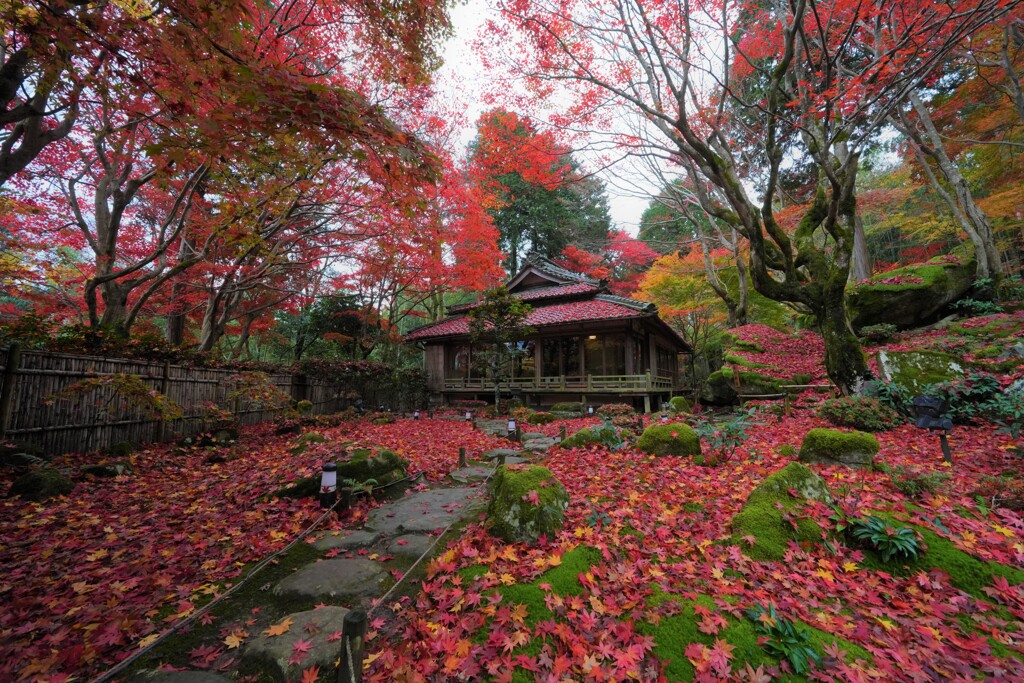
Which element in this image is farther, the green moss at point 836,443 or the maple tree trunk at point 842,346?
the maple tree trunk at point 842,346

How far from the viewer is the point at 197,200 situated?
12.3m

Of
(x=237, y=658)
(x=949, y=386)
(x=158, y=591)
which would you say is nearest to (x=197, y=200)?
(x=158, y=591)

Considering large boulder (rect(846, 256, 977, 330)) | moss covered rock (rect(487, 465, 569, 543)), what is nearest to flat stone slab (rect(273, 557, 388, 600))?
moss covered rock (rect(487, 465, 569, 543))

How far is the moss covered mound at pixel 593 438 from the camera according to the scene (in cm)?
744

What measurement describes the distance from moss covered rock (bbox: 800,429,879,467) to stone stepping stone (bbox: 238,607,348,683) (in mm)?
6023

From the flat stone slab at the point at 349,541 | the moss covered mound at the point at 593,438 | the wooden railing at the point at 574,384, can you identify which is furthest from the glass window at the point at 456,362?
the flat stone slab at the point at 349,541

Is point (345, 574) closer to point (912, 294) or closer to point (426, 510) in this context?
point (426, 510)

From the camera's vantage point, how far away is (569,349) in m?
18.5

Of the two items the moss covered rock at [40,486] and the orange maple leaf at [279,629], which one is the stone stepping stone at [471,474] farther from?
the moss covered rock at [40,486]

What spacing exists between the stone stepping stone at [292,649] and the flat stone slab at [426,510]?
1440 mm

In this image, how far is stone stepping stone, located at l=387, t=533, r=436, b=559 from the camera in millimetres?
3777

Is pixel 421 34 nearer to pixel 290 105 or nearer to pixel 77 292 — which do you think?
pixel 290 105

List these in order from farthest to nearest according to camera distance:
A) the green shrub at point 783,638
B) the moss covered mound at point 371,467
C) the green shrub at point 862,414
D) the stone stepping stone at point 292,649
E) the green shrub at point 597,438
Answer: the green shrub at point 597,438 → the green shrub at point 862,414 → the moss covered mound at point 371,467 → the stone stepping stone at point 292,649 → the green shrub at point 783,638

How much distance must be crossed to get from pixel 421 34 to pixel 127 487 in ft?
27.9
